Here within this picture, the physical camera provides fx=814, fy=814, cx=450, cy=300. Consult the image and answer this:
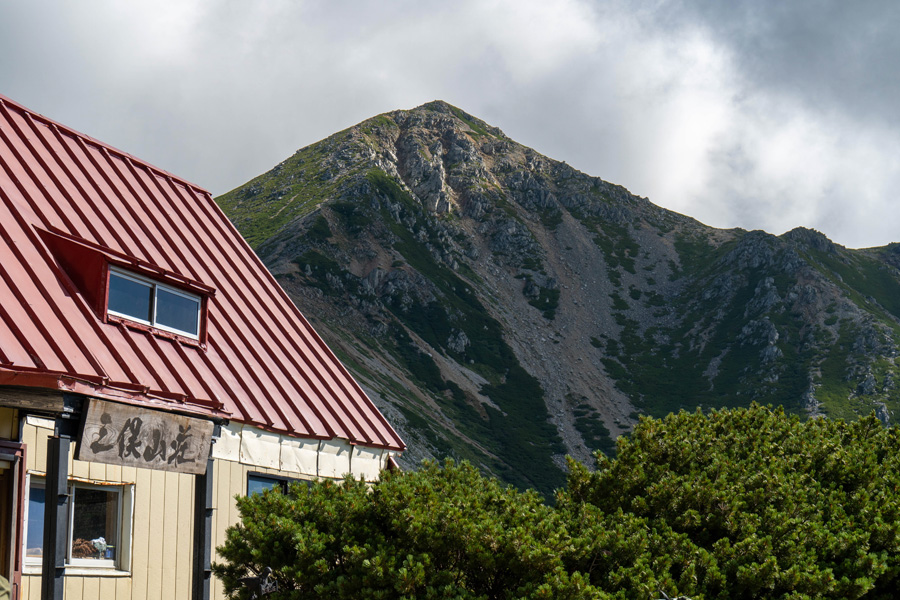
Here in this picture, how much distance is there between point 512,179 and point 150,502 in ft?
600

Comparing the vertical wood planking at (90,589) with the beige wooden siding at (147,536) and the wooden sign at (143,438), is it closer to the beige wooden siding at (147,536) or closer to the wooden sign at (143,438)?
the beige wooden siding at (147,536)

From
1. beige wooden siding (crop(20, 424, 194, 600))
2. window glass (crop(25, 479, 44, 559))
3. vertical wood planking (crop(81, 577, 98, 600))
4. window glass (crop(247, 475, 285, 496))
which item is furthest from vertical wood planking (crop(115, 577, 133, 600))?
window glass (crop(247, 475, 285, 496))

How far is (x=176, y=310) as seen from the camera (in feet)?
46.3

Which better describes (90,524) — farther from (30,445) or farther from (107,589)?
(30,445)

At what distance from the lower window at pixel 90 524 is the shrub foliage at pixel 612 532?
1.56 m

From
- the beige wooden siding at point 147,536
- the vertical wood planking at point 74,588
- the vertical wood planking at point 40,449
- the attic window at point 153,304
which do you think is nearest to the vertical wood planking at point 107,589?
the beige wooden siding at point 147,536

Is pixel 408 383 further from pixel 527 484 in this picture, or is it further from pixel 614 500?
pixel 614 500

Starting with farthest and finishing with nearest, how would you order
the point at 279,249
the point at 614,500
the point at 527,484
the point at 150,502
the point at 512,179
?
the point at 512,179, the point at 279,249, the point at 527,484, the point at 614,500, the point at 150,502

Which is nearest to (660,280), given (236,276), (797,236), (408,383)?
(797,236)

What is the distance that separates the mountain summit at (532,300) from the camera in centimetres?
11062

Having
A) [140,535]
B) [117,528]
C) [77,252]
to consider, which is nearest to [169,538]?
[140,535]

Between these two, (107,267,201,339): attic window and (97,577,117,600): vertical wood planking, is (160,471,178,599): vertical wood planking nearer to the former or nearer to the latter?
(97,577,117,600): vertical wood planking

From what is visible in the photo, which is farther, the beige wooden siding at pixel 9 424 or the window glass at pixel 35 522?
the window glass at pixel 35 522

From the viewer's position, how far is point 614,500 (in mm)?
14820
